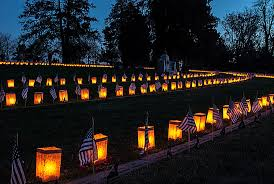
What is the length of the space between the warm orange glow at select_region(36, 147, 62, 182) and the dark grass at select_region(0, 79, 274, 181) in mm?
252

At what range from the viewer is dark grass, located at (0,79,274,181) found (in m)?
10.3

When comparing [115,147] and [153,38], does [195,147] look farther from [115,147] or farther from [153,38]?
[153,38]

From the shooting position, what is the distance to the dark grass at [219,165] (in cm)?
799

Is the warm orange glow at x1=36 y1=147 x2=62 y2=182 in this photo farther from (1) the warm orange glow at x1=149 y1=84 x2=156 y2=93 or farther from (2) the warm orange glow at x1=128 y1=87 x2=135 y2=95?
(1) the warm orange glow at x1=149 y1=84 x2=156 y2=93

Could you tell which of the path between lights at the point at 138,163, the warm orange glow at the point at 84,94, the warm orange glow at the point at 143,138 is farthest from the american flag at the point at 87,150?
the warm orange glow at the point at 84,94

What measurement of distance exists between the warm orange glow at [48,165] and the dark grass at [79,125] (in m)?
0.25

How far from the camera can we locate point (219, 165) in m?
9.03

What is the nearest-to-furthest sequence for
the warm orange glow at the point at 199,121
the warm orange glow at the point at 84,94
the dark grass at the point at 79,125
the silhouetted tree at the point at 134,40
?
the dark grass at the point at 79,125 → the warm orange glow at the point at 199,121 → the warm orange glow at the point at 84,94 → the silhouetted tree at the point at 134,40

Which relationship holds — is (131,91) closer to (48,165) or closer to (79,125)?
(79,125)

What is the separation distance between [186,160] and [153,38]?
150ft

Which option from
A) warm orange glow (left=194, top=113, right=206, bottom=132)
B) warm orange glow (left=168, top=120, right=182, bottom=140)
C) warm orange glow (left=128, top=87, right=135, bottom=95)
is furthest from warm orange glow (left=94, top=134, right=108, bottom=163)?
warm orange glow (left=128, top=87, right=135, bottom=95)

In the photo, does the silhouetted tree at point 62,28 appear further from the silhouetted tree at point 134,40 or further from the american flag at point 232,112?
the american flag at point 232,112

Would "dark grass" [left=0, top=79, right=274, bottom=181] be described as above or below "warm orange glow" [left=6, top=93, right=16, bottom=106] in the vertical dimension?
below

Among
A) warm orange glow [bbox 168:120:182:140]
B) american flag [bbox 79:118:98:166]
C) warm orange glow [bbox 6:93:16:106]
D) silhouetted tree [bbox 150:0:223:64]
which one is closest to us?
american flag [bbox 79:118:98:166]
